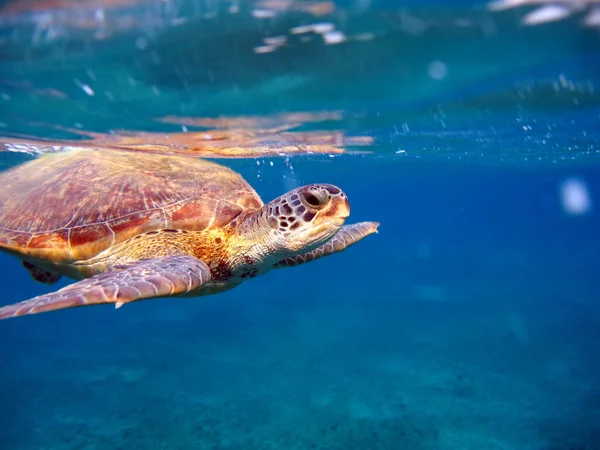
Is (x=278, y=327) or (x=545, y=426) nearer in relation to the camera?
(x=545, y=426)

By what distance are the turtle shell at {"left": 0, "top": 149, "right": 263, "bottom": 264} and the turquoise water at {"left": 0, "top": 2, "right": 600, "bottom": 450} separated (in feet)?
5.77

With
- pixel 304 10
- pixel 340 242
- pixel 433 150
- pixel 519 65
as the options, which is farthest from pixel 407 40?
pixel 433 150

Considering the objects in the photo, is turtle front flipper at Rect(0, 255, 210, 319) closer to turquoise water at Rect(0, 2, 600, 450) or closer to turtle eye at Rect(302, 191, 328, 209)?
turtle eye at Rect(302, 191, 328, 209)

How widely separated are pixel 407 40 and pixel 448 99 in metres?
3.89

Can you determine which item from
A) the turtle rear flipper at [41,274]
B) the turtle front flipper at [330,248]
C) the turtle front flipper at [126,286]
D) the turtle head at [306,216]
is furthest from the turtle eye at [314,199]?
the turtle rear flipper at [41,274]

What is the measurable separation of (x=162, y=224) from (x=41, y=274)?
2.73m

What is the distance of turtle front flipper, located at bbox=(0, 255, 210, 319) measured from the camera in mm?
2689

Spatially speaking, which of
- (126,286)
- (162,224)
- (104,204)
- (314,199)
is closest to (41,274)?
(104,204)

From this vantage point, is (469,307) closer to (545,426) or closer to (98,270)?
(545,426)

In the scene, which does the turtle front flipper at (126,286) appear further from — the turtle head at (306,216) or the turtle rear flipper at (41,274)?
the turtle rear flipper at (41,274)

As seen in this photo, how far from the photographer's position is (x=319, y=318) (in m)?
15.9

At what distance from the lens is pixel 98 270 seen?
4.62m

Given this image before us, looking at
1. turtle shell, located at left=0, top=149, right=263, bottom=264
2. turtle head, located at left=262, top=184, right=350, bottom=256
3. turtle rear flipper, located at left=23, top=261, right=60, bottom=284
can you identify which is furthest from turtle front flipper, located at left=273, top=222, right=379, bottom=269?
turtle rear flipper, located at left=23, top=261, right=60, bottom=284

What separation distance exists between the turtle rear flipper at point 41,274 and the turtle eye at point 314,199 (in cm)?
421
